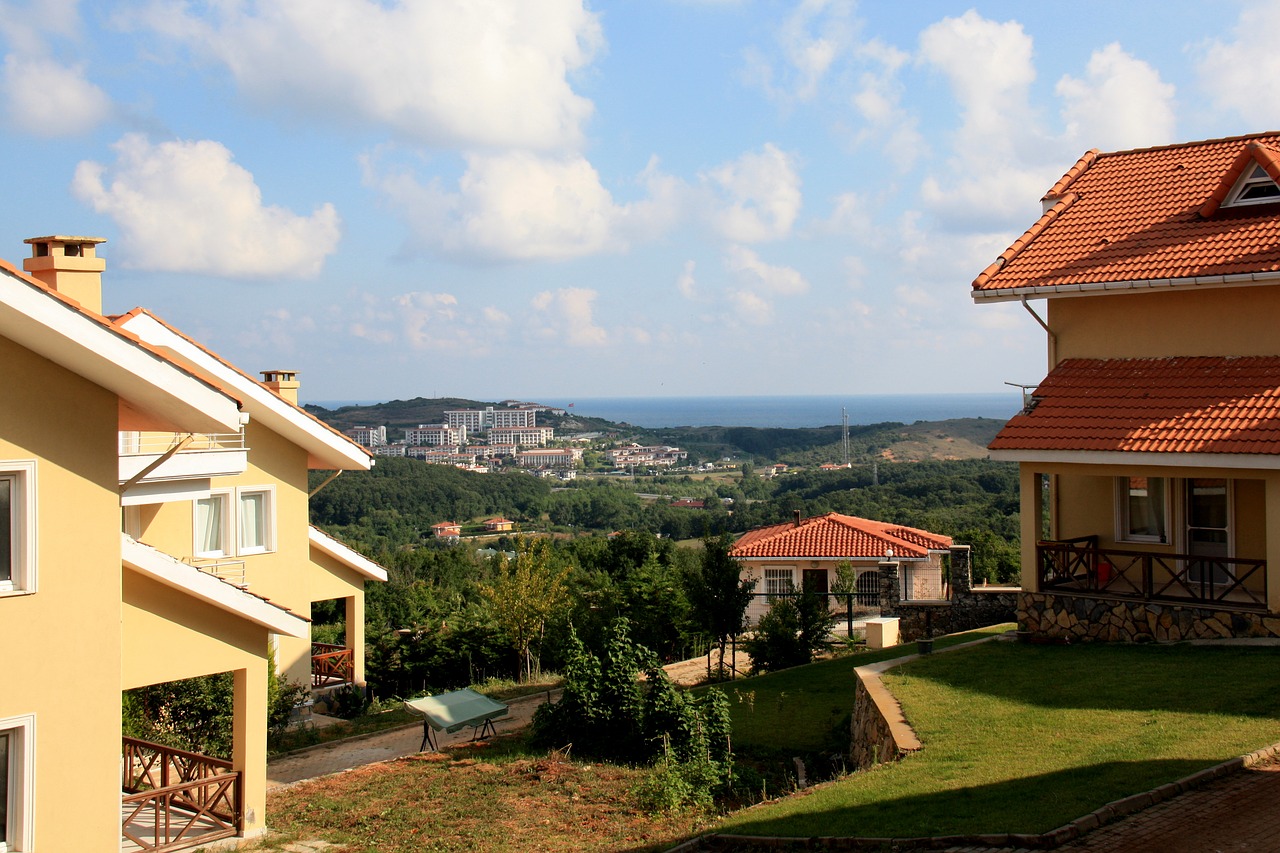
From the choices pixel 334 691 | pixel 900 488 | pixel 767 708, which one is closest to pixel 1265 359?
pixel 767 708

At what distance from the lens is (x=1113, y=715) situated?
41.2 ft

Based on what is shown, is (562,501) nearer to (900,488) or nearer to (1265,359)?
(900,488)

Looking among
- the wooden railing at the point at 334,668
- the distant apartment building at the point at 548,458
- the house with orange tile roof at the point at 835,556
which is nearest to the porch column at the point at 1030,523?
the wooden railing at the point at 334,668

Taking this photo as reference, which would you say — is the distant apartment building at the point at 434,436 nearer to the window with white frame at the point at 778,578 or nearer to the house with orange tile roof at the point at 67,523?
the window with white frame at the point at 778,578

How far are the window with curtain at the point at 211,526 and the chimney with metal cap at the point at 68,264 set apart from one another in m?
8.59

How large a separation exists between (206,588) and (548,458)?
175 metres

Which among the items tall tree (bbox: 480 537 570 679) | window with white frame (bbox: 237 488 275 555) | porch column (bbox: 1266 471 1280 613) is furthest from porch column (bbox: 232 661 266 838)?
porch column (bbox: 1266 471 1280 613)

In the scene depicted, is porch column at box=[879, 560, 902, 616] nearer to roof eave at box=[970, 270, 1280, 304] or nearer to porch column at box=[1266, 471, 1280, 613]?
roof eave at box=[970, 270, 1280, 304]

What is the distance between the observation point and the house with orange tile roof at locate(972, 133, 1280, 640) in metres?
16.1

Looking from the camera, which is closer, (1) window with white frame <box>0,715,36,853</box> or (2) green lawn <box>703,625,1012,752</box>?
(1) window with white frame <box>0,715,36,853</box>

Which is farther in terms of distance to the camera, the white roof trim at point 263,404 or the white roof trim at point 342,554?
the white roof trim at point 342,554

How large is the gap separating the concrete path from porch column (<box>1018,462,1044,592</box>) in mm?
9116

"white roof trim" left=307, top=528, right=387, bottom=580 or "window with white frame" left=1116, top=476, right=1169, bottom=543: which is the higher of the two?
"window with white frame" left=1116, top=476, right=1169, bottom=543

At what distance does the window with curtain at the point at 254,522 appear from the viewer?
19.8 m
